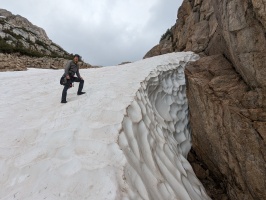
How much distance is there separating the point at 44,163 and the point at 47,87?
6.85 m

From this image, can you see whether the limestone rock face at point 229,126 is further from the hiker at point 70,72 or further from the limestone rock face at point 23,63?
the limestone rock face at point 23,63

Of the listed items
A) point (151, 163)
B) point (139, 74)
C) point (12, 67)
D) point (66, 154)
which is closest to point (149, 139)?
point (151, 163)

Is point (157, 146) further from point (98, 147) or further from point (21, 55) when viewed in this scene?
point (21, 55)

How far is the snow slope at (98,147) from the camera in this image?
3.44 metres

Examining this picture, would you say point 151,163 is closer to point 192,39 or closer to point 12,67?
point 192,39

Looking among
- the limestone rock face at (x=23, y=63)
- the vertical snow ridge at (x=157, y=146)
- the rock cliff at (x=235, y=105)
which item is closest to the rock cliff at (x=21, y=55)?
the limestone rock face at (x=23, y=63)

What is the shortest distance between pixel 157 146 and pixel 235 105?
220 centimetres

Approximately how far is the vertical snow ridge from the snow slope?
0.02 m

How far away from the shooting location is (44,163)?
3912 mm

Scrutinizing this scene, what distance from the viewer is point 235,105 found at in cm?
566

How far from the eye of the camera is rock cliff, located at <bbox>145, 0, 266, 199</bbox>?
4955mm

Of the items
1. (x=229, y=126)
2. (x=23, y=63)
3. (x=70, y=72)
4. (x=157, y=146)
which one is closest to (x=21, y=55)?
(x=23, y=63)

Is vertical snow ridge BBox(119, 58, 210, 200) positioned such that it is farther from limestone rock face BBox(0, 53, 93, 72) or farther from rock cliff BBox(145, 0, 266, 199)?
limestone rock face BBox(0, 53, 93, 72)

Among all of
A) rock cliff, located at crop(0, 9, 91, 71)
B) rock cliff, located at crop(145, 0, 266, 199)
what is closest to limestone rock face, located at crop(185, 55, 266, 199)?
rock cliff, located at crop(145, 0, 266, 199)
